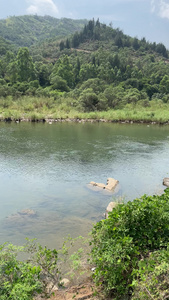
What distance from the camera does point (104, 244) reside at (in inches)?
191

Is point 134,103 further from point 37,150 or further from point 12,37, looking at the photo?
point 12,37

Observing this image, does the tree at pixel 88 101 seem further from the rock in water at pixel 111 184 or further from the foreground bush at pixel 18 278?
the foreground bush at pixel 18 278

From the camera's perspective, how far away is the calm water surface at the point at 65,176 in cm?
867

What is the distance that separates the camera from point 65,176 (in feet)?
46.9

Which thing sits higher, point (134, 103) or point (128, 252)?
point (134, 103)

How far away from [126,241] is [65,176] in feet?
32.6

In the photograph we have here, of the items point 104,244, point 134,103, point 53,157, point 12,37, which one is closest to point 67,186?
point 53,157

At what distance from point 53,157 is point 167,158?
28.3ft

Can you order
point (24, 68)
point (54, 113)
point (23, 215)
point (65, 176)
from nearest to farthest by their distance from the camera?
point (23, 215), point (65, 176), point (54, 113), point (24, 68)

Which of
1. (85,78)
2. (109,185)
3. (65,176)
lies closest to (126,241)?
(109,185)

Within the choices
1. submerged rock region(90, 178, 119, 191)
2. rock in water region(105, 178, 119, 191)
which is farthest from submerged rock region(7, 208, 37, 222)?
rock in water region(105, 178, 119, 191)

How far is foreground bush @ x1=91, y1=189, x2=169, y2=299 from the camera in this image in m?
4.36

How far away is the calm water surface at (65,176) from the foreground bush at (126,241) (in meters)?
2.90

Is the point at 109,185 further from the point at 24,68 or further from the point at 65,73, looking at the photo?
the point at 65,73
